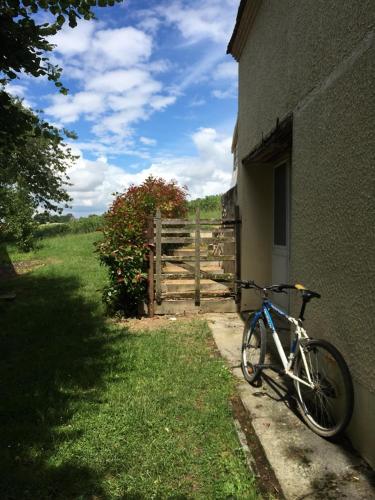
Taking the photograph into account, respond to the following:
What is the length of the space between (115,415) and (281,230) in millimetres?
4298

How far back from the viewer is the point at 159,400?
13.2 ft

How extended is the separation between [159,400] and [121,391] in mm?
486

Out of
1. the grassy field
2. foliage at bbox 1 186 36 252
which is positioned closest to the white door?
the grassy field

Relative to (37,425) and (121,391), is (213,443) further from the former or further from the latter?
(37,425)

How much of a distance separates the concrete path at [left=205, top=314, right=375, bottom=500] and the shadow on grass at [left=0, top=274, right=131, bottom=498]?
4.43 feet

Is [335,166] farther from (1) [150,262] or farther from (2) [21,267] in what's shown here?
(2) [21,267]

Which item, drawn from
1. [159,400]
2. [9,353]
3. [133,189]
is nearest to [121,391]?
[159,400]

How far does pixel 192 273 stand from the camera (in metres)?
7.74

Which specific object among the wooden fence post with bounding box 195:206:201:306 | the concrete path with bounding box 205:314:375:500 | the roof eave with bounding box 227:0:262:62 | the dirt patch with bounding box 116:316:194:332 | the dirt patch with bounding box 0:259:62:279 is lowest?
the concrete path with bounding box 205:314:375:500

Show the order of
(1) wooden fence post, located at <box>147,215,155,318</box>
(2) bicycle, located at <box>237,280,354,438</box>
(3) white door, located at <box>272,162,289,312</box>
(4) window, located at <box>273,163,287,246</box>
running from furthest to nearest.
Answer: (1) wooden fence post, located at <box>147,215,155,318</box> → (4) window, located at <box>273,163,287,246</box> → (3) white door, located at <box>272,162,289,312</box> → (2) bicycle, located at <box>237,280,354,438</box>

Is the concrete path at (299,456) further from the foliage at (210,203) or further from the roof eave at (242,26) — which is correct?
the foliage at (210,203)

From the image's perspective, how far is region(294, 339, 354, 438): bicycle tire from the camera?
2.90 m

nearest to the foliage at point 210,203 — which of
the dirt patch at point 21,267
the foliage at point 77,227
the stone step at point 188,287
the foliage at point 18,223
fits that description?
the foliage at point 77,227

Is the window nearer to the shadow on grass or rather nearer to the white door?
the white door
